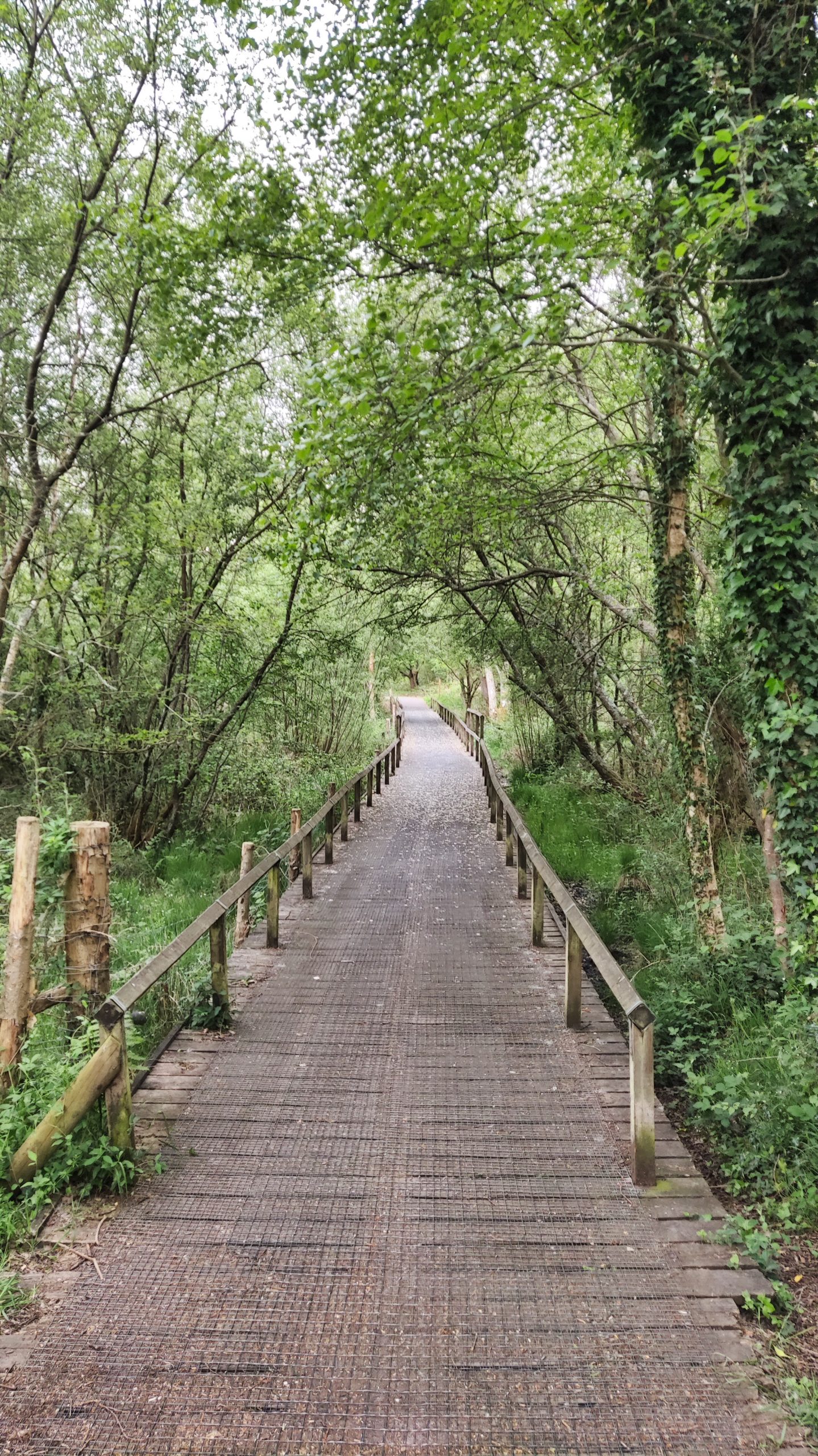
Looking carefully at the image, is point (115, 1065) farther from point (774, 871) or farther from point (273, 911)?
point (774, 871)

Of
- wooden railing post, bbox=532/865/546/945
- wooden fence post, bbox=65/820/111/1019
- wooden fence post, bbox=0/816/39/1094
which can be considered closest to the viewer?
wooden fence post, bbox=0/816/39/1094

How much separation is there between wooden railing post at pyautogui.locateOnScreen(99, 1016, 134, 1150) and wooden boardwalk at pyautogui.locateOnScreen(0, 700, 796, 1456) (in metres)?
0.26

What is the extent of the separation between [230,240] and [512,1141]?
647 centimetres

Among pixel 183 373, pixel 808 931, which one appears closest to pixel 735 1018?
pixel 808 931

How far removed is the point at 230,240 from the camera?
19.2 feet

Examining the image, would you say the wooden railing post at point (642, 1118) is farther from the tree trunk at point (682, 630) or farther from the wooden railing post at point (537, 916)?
the wooden railing post at point (537, 916)

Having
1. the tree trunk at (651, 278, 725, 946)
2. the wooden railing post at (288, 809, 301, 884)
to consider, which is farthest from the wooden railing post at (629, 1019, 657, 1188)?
the wooden railing post at (288, 809, 301, 884)

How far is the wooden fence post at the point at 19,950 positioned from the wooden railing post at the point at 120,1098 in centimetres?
57

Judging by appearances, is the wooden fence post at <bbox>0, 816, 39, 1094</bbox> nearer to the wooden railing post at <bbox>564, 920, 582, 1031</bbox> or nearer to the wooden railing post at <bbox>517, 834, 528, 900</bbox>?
the wooden railing post at <bbox>564, 920, 582, 1031</bbox>

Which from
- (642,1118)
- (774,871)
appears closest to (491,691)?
(774,871)

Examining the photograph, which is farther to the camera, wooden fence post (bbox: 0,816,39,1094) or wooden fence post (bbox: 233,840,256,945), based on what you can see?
wooden fence post (bbox: 233,840,256,945)

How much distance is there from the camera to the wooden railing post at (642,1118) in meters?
3.36

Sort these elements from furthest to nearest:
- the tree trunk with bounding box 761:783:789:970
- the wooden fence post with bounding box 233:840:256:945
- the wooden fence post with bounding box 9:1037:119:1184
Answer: the wooden fence post with bounding box 233:840:256:945 < the tree trunk with bounding box 761:783:789:970 < the wooden fence post with bounding box 9:1037:119:1184

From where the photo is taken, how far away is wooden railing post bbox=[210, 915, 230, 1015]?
16.0 ft
